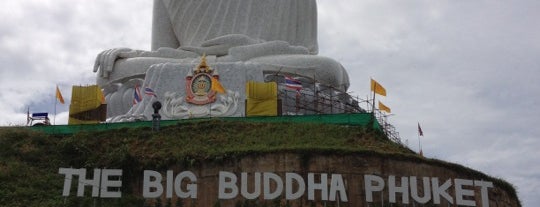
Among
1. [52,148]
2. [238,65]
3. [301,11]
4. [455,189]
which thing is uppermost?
[301,11]

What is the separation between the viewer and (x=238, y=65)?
2634cm

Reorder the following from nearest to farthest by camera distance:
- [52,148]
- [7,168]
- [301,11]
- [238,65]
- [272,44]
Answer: [7,168] → [52,148] → [238,65] → [272,44] → [301,11]

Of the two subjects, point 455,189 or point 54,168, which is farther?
point 54,168

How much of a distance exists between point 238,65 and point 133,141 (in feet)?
17.8

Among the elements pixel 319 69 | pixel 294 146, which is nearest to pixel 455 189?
pixel 294 146

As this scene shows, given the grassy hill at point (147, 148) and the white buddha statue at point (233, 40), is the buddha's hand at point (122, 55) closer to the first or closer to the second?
the white buddha statue at point (233, 40)

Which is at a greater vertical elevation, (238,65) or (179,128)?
(238,65)

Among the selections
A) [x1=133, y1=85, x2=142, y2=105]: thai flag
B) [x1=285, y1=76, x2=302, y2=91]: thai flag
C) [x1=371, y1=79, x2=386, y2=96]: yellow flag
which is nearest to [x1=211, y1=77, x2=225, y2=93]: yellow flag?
[x1=285, y1=76, x2=302, y2=91]: thai flag

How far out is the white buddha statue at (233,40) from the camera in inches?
1080

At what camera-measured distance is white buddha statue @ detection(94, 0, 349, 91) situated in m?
27.4

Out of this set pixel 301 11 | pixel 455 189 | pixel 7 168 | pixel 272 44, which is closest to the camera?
pixel 455 189

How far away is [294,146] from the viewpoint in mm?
20219

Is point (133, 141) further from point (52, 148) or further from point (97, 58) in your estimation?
point (97, 58)

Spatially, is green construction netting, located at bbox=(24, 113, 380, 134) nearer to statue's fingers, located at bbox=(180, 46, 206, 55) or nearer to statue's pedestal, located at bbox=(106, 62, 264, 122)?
statue's pedestal, located at bbox=(106, 62, 264, 122)
